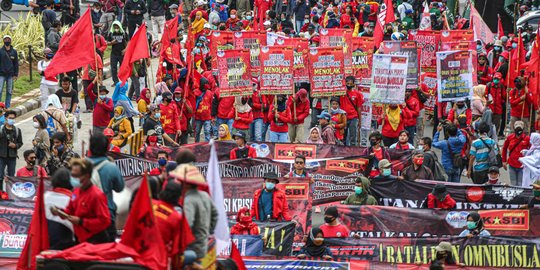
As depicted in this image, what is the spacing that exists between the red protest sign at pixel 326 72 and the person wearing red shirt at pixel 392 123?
1.11 meters

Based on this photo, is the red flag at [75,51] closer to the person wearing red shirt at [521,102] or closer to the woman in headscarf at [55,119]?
the woman in headscarf at [55,119]

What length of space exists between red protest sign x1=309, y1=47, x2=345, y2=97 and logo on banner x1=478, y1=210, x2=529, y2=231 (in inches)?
245

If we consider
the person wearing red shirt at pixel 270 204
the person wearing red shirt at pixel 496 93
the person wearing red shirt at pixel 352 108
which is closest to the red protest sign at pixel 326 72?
the person wearing red shirt at pixel 352 108

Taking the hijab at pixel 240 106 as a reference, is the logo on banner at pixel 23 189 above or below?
below

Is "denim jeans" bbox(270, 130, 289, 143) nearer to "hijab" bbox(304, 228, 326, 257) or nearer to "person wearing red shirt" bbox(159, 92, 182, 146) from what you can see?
"person wearing red shirt" bbox(159, 92, 182, 146)

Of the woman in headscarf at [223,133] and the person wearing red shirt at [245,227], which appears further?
the woman in headscarf at [223,133]

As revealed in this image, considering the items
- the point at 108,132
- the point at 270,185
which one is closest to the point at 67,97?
the point at 108,132

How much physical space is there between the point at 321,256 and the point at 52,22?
1694 cm

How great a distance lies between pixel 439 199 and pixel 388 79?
198 inches

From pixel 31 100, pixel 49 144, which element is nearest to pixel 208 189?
pixel 49 144

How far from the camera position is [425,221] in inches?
701

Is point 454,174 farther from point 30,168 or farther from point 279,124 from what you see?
point 30,168

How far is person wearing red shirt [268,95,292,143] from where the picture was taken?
909 inches

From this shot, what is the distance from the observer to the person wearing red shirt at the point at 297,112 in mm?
23281
